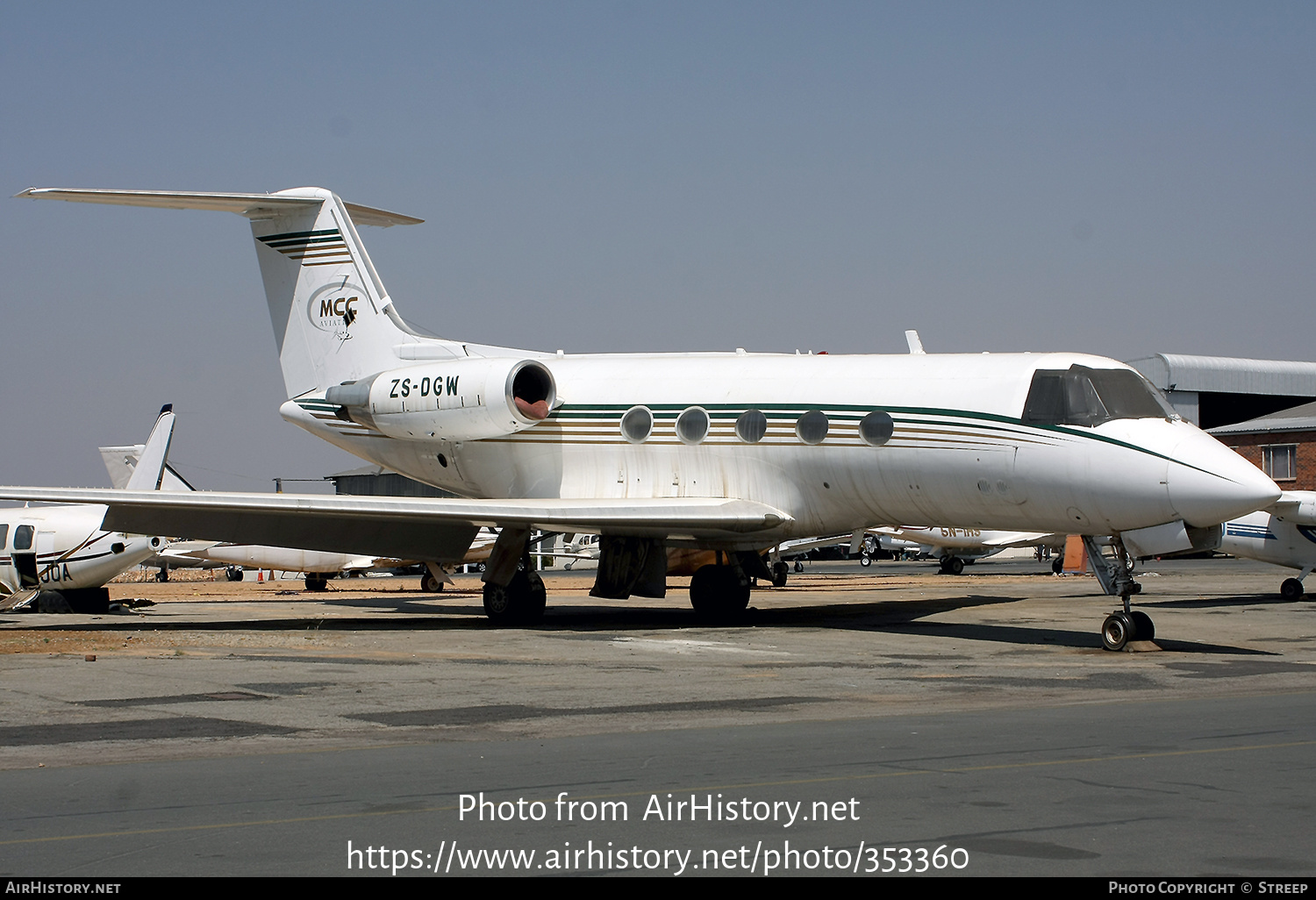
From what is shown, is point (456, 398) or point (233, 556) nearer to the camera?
point (456, 398)

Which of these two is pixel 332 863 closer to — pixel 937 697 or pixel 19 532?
pixel 937 697

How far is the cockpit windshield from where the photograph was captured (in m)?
16.1

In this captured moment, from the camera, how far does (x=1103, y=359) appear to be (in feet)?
55.3

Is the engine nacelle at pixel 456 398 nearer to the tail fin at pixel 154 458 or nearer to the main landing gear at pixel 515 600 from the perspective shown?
the main landing gear at pixel 515 600

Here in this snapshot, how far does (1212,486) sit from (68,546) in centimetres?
1940

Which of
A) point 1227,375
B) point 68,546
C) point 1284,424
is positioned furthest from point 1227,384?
point 68,546

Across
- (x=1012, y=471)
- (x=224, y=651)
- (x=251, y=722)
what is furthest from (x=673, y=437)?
(x=251, y=722)

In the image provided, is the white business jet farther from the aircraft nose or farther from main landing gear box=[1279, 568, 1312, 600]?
main landing gear box=[1279, 568, 1312, 600]

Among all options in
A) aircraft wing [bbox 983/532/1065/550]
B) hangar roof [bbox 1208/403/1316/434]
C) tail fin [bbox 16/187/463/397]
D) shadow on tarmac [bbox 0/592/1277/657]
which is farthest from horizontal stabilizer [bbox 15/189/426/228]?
hangar roof [bbox 1208/403/1316/434]

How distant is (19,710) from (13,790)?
369cm

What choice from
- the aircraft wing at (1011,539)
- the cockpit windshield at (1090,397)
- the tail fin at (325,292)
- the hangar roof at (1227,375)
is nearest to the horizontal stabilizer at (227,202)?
the tail fin at (325,292)

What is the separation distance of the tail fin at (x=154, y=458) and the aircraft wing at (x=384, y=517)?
5453 millimetres

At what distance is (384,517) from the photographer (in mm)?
18141

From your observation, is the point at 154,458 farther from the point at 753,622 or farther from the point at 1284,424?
the point at 1284,424
